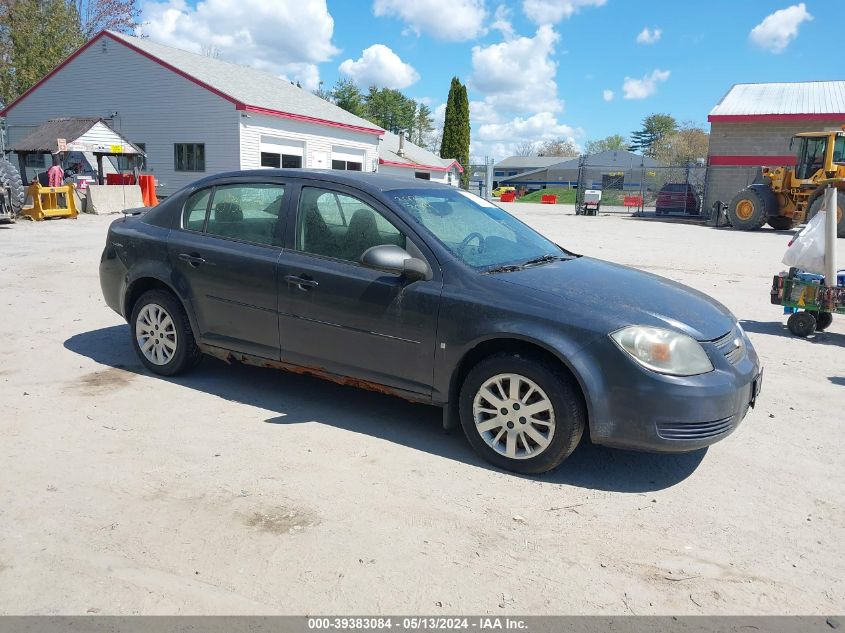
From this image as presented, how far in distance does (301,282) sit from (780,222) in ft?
83.3

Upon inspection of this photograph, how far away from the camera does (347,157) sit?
35.1 meters

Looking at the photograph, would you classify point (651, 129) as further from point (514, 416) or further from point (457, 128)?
point (514, 416)

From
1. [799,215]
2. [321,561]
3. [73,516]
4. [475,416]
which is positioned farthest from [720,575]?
[799,215]

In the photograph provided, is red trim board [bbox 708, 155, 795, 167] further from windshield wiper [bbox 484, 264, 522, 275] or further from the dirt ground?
windshield wiper [bbox 484, 264, 522, 275]

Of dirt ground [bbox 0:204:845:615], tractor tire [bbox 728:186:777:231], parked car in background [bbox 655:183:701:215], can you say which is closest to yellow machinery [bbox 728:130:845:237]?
tractor tire [bbox 728:186:777:231]

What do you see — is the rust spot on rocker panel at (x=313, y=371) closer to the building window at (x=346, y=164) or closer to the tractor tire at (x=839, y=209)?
the tractor tire at (x=839, y=209)

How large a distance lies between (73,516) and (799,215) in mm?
26105

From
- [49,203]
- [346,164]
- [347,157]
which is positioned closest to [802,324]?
[49,203]

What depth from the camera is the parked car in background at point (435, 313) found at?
3.61 metres

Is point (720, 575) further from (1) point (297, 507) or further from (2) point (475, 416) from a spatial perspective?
(1) point (297, 507)

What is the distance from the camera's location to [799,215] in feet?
79.2

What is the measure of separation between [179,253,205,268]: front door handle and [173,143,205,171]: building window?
24592 mm

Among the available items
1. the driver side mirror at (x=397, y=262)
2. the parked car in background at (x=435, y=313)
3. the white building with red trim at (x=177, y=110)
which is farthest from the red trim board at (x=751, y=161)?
the driver side mirror at (x=397, y=262)

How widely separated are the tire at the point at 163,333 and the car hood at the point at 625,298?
253 cm
